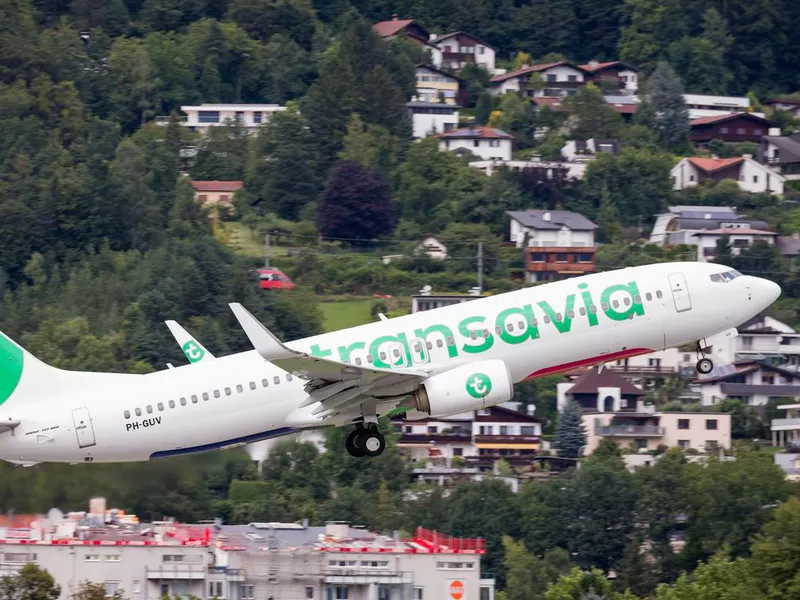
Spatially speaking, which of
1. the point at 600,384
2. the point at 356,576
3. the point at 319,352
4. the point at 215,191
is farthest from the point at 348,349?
the point at 215,191

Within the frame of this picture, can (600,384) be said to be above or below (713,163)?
below

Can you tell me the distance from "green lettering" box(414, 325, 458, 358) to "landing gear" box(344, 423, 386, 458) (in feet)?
9.56

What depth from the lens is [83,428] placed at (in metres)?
48.5

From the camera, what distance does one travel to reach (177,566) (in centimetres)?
7775

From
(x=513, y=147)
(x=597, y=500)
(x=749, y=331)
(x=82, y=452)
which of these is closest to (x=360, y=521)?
(x=597, y=500)

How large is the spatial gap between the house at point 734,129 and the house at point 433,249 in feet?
163

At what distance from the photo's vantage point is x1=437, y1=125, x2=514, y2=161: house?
189 metres

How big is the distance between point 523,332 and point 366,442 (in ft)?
17.1

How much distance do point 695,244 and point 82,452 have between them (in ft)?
385

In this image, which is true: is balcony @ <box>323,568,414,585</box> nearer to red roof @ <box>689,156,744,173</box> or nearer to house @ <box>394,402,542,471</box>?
house @ <box>394,402,542,471</box>

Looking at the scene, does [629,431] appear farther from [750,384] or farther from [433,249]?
[433,249]

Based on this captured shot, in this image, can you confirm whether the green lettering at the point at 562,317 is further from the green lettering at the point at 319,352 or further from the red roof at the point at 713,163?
the red roof at the point at 713,163

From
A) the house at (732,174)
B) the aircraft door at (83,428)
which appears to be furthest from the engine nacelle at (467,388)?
the house at (732,174)

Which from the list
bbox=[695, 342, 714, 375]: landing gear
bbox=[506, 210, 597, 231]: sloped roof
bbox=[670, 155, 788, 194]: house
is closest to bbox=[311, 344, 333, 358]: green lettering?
bbox=[695, 342, 714, 375]: landing gear
